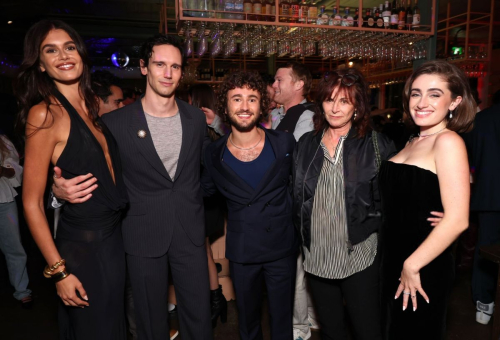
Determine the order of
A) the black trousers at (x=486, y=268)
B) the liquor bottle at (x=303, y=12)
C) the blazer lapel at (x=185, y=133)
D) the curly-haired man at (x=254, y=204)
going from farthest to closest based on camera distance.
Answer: the liquor bottle at (x=303, y=12) → the black trousers at (x=486, y=268) → the curly-haired man at (x=254, y=204) → the blazer lapel at (x=185, y=133)

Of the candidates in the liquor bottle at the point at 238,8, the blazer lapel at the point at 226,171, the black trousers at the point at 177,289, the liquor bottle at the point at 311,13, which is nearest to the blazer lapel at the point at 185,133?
the blazer lapel at the point at 226,171

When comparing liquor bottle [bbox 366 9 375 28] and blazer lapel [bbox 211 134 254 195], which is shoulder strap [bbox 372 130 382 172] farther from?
liquor bottle [bbox 366 9 375 28]

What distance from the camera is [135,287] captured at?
2121 mm

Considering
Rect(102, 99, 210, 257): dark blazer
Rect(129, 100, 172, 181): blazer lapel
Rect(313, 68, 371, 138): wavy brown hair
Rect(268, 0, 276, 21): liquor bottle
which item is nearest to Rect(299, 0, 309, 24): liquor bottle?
Rect(268, 0, 276, 21): liquor bottle

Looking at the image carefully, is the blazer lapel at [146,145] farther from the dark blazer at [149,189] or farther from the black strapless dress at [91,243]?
the black strapless dress at [91,243]

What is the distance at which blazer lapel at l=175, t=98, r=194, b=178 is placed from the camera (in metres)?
2.11

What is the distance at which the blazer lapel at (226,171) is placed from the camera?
7.24ft

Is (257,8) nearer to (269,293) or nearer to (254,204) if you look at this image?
(254,204)

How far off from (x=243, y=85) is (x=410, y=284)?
1.48m

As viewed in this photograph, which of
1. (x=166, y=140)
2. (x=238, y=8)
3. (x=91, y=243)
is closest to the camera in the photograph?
(x=91, y=243)

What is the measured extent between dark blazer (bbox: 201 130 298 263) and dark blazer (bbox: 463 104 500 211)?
1.95m

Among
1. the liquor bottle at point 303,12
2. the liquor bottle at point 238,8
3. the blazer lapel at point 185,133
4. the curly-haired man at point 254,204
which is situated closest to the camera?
the blazer lapel at point 185,133

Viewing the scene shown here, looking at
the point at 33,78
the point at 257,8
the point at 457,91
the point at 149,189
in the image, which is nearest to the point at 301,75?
the point at 257,8

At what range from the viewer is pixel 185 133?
216cm
